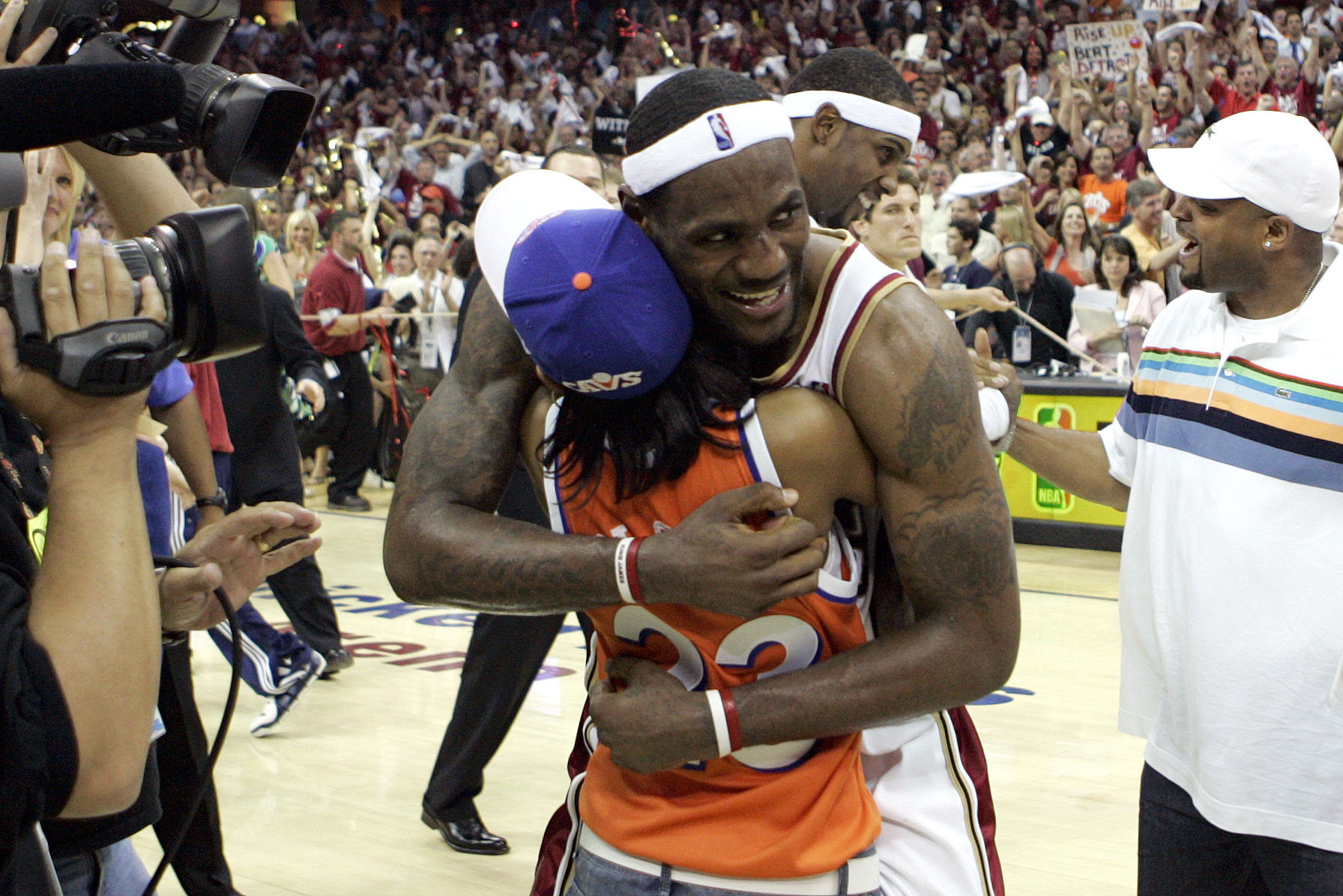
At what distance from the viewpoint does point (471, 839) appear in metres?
3.61

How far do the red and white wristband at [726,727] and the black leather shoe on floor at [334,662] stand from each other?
13.1 feet

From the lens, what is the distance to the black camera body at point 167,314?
1281 mm

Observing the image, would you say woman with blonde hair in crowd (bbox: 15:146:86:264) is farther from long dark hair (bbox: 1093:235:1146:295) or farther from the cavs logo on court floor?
long dark hair (bbox: 1093:235:1146:295)

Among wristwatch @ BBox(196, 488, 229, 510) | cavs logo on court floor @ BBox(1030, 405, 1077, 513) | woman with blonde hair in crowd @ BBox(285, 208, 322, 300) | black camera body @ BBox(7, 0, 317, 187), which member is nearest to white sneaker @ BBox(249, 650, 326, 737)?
wristwatch @ BBox(196, 488, 229, 510)

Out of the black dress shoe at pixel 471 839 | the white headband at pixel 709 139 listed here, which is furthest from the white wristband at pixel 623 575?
the black dress shoe at pixel 471 839


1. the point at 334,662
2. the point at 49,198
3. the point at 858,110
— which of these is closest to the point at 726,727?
the point at 858,110

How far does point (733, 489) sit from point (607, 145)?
19.7ft

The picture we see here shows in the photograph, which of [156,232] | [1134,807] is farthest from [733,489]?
[1134,807]

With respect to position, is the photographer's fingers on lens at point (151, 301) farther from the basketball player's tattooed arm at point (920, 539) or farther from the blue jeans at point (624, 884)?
the blue jeans at point (624, 884)

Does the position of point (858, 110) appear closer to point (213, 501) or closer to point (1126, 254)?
point (213, 501)

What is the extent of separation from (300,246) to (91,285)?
9.75m

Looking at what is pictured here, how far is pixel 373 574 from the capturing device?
7.43m

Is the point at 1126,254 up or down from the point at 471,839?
down

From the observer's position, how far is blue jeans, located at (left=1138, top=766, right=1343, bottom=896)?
84.9 inches
